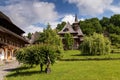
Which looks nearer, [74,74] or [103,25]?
[74,74]

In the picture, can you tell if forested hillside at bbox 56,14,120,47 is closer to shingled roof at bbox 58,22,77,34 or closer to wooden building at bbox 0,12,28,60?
shingled roof at bbox 58,22,77,34

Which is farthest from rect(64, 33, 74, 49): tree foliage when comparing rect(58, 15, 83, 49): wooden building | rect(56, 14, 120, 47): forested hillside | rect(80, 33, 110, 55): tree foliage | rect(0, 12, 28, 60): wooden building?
rect(56, 14, 120, 47): forested hillside

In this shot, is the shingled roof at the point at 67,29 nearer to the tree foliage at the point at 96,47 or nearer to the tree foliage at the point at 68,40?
the tree foliage at the point at 68,40

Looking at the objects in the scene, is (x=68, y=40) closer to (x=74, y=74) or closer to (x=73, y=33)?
(x=73, y=33)

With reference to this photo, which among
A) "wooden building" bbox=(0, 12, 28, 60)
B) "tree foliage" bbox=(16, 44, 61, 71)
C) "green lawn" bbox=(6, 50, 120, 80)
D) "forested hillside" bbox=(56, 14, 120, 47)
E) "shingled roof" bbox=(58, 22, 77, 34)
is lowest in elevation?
"green lawn" bbox=(6, 50, 120, 80)

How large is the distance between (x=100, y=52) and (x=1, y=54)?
19.8m

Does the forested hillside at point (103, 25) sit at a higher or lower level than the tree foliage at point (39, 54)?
higher

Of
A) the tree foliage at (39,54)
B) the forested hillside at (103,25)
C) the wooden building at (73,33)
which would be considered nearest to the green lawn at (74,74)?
the tree foliage at (39,54)

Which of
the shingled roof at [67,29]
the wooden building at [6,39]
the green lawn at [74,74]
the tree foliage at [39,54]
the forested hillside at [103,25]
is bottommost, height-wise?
the green lawn at [74,74]

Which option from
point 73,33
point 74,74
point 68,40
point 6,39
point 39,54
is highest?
point 73,33

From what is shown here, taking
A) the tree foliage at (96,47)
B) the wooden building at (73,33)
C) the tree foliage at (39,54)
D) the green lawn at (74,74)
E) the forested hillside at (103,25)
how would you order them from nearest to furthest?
the green lawn at (74,74)
the tree foliage at (39,54)
the tree foliage at (96,47)
the wooden building at (73,33)
the forested hillside at (103,25)

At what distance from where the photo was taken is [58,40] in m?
72.6

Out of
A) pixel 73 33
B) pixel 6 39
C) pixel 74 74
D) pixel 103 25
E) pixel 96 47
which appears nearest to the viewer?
pixel 74 74

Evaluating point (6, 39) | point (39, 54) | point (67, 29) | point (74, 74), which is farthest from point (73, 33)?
point (74, 74)
